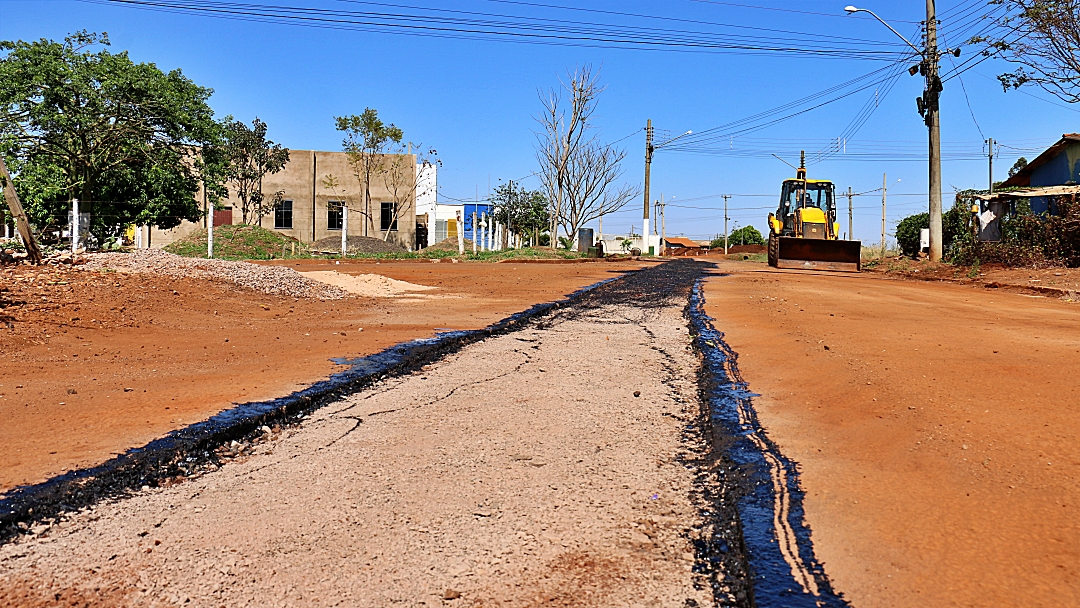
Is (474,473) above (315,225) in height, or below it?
below

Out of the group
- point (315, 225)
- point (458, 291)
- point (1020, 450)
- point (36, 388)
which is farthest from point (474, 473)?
point (315, 225)

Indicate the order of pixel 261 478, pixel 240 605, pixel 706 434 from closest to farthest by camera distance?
pixel 240 605, pixel 261 478, pixel 706 434

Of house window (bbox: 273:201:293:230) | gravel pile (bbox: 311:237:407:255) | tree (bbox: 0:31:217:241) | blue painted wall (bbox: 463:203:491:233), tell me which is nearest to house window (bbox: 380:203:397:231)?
gravel pile (bbox: 311:237:407:255)

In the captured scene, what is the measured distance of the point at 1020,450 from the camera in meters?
4.14

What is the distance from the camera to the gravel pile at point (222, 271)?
503 inches

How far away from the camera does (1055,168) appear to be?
98.3ft

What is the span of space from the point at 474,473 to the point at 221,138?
1251 inches

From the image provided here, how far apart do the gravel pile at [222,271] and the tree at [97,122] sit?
49.3 feet

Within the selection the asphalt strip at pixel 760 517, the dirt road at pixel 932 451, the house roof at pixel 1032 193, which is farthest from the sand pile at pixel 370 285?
the house roof at pixel 1032 193

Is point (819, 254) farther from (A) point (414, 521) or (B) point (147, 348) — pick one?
(A) point (414, 521)

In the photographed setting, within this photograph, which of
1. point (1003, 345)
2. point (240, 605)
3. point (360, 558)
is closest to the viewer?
point (240, 605)

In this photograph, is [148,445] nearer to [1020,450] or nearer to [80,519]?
[80,519]

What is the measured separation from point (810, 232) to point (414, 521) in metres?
27.0

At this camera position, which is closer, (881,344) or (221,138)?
(881,344)
